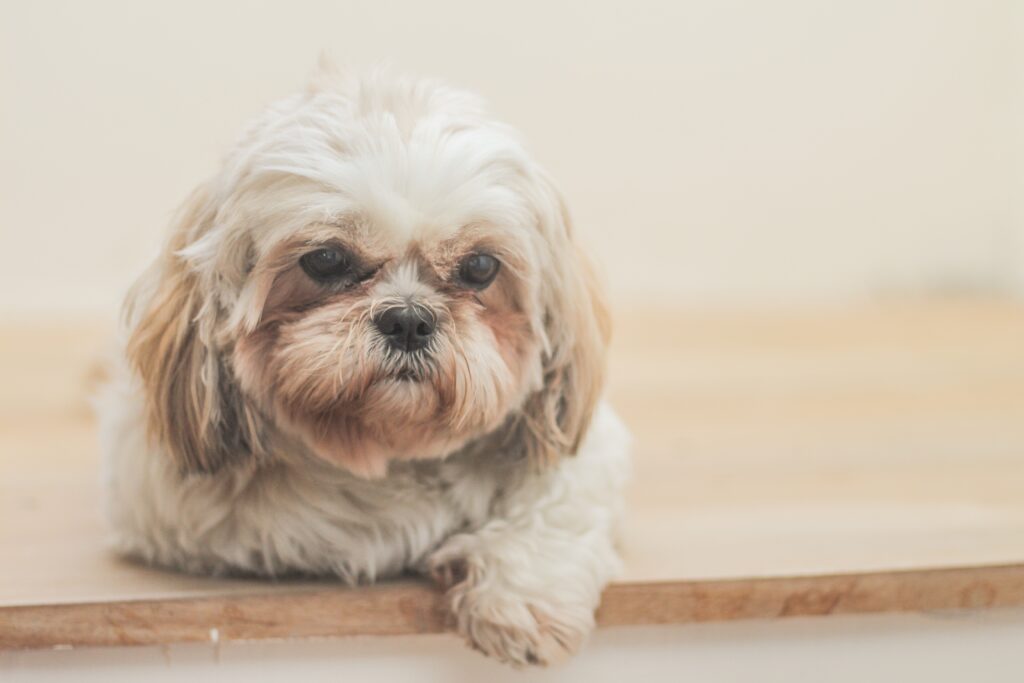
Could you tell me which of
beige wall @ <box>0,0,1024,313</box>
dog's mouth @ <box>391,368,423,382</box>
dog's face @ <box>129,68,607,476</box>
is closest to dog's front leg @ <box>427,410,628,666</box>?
dog's face @ <box>129,68,607,476</box>

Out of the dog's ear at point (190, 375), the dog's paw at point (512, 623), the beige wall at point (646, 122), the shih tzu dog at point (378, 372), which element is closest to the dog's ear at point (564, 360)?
the shih tzu dog at point (378, 372)

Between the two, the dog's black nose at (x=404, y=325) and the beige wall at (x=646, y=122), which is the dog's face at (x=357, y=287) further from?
the beige wall at (x=646, y=122)

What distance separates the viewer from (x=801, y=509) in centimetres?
177

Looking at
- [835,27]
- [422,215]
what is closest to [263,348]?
[422,215]

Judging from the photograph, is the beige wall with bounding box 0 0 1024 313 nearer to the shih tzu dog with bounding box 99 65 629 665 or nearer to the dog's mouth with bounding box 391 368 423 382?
the shih tzu dog with bounding box 99 65 629 665

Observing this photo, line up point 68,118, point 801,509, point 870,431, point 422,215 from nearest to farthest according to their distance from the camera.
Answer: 1. point 422,215
2. point 801,509
3. point 870,431
4. point 68,118

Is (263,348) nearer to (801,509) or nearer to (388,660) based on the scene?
(388,660)

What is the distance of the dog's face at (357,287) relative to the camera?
1238 millimetres

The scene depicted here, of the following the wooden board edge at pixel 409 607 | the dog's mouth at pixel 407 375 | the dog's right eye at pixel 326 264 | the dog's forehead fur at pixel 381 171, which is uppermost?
the dog's forehead fur at pixel 381 171

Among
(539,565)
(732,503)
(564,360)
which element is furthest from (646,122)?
(539,565)

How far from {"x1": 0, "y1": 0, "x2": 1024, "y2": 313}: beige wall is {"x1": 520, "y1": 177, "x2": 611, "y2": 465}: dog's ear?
2321mm

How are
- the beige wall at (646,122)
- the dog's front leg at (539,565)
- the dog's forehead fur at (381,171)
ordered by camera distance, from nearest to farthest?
the dog's forehead fur at (381,171), the dog's front leg at (539,565), the beige wall at (646,122)

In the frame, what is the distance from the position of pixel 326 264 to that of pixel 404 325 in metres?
0.11

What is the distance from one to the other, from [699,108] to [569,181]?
1.54 feet
